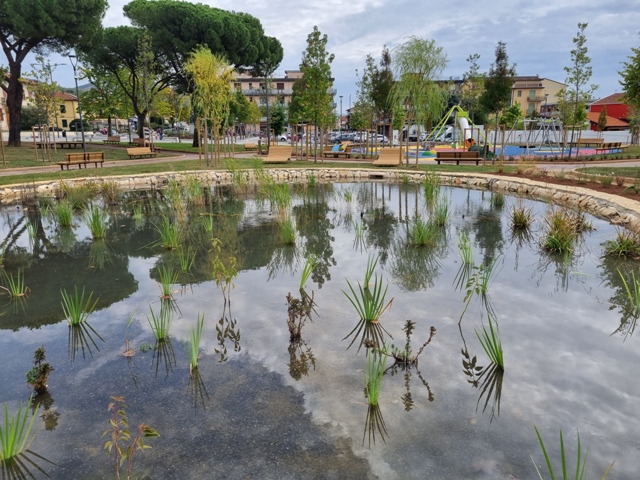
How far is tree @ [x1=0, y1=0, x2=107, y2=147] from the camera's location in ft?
67.2

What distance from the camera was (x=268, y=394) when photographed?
3086 mm

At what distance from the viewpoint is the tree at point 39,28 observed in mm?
20469

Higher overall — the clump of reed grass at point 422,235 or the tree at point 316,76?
the tree at point 316,76

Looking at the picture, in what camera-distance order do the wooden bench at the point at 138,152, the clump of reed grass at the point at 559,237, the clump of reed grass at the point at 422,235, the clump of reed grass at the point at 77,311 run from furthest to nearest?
the wooden bench at the point at 138,152 < the clump of reed grass at the point at 422,235 < the clump of reed grass at the point at 559,237 < the clump of reed grass at the point at 77,311

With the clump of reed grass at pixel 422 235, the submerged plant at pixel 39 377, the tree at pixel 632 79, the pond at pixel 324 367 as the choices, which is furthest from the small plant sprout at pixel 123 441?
the tree at pixel 632 79

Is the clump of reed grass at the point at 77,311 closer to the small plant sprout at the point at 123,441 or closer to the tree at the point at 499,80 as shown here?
the small plant sprout at the point at 123,441

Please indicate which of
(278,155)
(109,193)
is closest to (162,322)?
(109,193)

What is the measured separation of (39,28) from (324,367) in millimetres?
23665

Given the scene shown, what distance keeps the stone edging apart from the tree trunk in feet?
44.5

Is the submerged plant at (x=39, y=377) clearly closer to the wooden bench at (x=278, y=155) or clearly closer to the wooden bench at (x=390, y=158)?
the wooden bench at (x=390, y=158)

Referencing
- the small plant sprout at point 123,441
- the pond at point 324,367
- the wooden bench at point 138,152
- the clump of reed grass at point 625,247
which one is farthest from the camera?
the wooden bench at point 138,152

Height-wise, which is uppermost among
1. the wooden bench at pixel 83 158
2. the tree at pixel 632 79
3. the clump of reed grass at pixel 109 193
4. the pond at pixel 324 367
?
the tree at pixel 632 79

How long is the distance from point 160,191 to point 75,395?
405 inches

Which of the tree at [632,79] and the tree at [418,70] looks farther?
the tree at [418,70]
